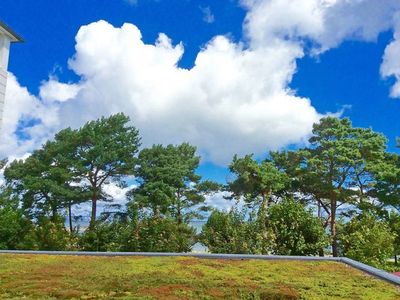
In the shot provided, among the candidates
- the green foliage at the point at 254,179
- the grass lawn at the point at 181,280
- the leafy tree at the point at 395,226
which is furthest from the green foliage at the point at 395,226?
the grass lawn at the point at 181,280

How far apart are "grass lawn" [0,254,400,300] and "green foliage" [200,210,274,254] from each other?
4.66 m

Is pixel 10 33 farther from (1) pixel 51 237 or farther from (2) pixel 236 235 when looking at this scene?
(1) pixel 51 237

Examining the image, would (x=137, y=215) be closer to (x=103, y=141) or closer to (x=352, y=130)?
(x=103, y=141)

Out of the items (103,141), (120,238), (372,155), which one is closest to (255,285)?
(120,238)

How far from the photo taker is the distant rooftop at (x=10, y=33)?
648cm

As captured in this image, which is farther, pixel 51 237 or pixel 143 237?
pixel 143 237

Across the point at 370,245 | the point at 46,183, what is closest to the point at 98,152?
the point at 46,183

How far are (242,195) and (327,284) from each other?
1555 cm

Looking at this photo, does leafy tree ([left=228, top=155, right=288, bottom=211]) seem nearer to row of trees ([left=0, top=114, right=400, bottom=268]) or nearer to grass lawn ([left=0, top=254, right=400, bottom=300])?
row of trees ([left=0, top=114, right=400, bottom=268])

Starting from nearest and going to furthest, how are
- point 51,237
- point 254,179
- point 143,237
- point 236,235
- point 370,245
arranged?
point 370,245
point 236,235
point 51,237
point 143,237
point 254,179

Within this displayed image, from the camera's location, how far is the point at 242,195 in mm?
Answer: 21953

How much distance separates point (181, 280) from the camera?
6.50 metres

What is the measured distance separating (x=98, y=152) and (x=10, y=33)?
540 inches

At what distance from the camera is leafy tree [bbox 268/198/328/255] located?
1338 cm
